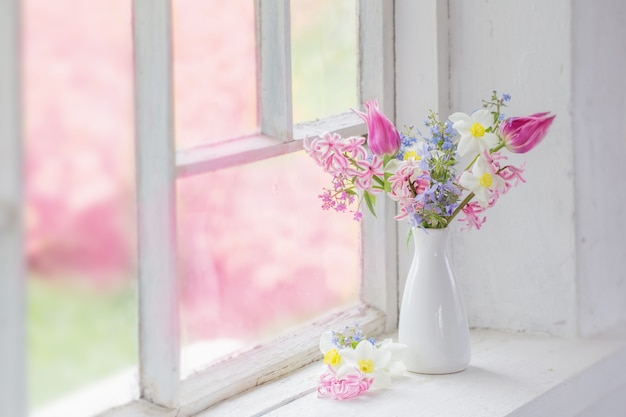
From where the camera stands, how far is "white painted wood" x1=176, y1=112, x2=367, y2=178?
1305mm

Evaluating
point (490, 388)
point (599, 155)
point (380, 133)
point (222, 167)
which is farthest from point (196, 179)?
point (599, 155)

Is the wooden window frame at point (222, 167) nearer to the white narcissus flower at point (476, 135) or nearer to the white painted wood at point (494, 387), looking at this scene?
the white painted wood at point (494, 387)

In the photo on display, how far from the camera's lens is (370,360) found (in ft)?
4.52

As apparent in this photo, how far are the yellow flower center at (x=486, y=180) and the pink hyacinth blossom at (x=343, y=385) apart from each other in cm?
31

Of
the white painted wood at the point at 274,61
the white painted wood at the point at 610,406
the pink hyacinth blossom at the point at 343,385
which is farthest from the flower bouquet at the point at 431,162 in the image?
the white painted wood at the point at 610,406

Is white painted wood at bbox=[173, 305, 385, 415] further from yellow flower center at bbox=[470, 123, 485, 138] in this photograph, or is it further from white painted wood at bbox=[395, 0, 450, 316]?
yellow flower center at bbox=[470, 123, 485, 138]

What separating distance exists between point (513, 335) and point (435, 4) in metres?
0.58

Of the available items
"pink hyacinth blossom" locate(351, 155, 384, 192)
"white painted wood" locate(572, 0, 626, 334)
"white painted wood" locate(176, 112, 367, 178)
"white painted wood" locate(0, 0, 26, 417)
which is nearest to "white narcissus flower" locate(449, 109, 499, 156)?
"pink hyacinth blossom" locate(351, 155, 384, 192)

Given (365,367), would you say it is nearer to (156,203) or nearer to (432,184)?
(432,184)

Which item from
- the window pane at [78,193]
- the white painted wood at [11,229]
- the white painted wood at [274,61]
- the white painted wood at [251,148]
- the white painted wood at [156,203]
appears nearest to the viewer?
the white painted wood at [11,229]

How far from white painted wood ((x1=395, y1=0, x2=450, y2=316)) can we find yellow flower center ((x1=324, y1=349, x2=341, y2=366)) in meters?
0.36

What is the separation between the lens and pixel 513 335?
1703 millimetres

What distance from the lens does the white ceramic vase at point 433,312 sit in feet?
4.71

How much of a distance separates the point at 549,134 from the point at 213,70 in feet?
1.98
